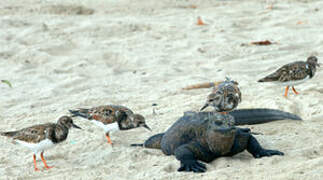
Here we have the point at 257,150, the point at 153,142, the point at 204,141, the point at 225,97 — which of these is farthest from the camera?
the point at 153,142

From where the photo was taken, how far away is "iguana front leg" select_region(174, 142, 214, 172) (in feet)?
13.3

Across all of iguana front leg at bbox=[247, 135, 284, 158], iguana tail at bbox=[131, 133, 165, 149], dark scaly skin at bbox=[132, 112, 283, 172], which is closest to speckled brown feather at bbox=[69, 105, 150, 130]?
iguana tail at bbox=[131, 133, 165, 149]

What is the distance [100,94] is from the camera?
709cm

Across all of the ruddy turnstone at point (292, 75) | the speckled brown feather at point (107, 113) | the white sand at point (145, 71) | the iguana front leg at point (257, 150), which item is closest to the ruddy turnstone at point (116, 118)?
the speckled brown feather at point (107, 113)

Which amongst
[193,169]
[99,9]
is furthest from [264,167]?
[99,9]

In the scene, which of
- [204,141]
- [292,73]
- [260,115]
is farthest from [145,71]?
[204,141]

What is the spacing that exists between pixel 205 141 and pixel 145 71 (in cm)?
411

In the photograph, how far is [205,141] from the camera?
4398 mm

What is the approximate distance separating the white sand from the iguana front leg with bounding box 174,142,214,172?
0.09 meters

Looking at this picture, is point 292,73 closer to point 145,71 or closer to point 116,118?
point 116,118

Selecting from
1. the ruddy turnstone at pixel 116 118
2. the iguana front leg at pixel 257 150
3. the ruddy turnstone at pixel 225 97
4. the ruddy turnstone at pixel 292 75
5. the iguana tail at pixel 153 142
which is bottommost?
the iguana tail at pixel 153 142

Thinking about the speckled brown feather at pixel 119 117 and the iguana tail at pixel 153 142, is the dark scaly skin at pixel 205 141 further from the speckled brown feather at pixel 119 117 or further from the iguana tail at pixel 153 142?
the speckled brown feather at pixel 119 117

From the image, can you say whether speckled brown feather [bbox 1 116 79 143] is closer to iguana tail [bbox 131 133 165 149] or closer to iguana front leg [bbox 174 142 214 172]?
iguana tail [bbox 131 133 165 149]

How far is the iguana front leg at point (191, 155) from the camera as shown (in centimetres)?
405
